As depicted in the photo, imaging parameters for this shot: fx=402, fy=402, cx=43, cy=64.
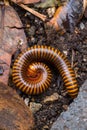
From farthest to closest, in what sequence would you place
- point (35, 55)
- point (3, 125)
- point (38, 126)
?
1. point (35, 55)
2. point (38, 126)
3. point (3, 125)

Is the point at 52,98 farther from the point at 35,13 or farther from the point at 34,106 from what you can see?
the point at 35,13

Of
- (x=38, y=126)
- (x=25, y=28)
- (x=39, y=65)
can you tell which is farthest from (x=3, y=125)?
(x=25, y=28)

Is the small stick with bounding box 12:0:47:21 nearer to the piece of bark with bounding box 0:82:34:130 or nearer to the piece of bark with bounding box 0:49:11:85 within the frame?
the piece of bark with bounding box 0:49:11:85

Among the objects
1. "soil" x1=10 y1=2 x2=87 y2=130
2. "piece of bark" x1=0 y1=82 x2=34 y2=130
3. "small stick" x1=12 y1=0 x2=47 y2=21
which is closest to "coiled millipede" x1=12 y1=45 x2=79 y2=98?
"soil" x1=10 y1=2 x2=87 y2=130

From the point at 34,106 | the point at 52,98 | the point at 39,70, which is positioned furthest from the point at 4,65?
the point at 52,98

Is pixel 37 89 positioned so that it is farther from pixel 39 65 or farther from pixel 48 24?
pixel 48 24

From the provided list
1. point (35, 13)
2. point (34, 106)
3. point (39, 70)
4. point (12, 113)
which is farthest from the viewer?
point (35, 13)
